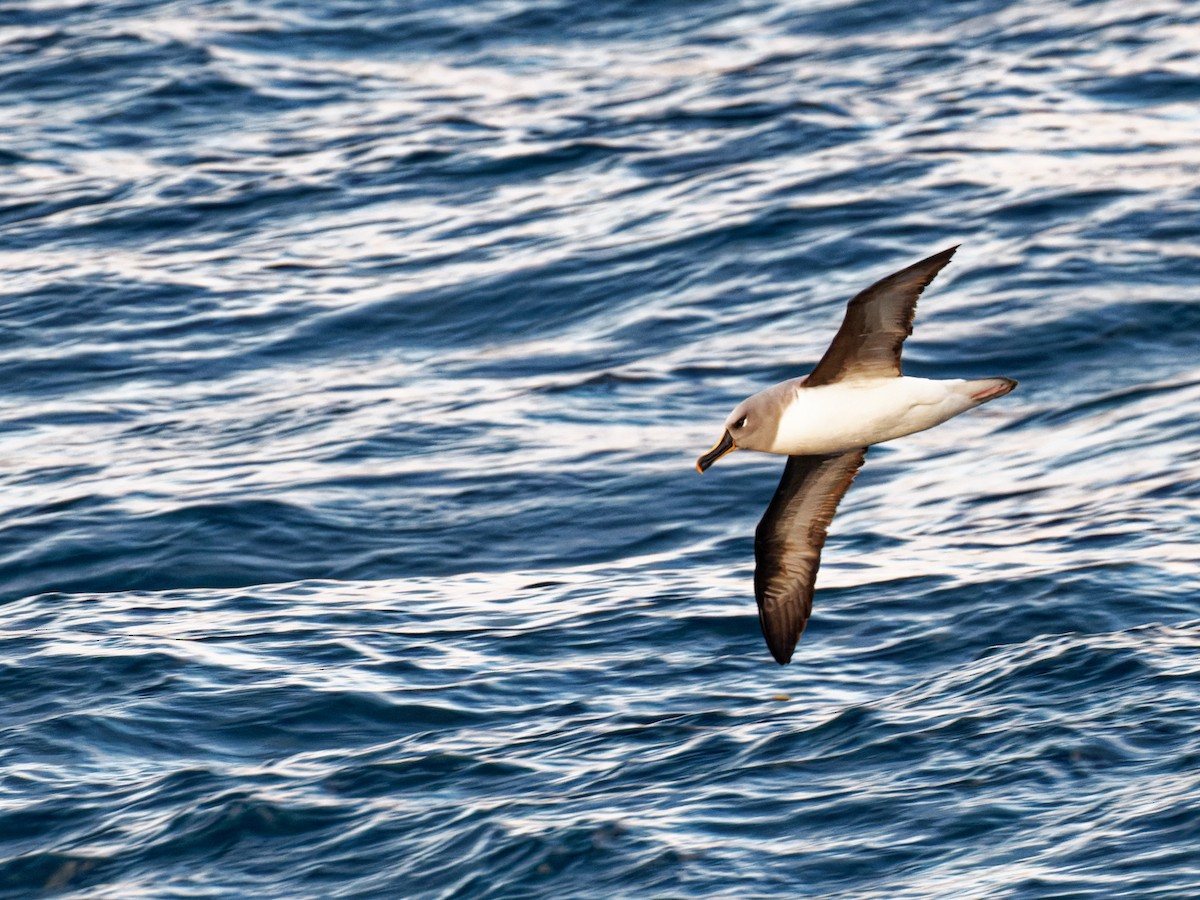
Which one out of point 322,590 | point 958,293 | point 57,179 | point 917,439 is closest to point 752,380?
point 917,439

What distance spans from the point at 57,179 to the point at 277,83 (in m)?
3.33

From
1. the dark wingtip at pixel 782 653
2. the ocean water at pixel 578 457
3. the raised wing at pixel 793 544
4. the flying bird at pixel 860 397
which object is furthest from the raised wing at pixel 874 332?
the ocean water at pixel 578 457

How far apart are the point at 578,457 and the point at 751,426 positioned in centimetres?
573

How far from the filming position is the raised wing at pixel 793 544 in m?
9.97

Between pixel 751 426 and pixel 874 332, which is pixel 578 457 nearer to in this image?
pixel 751 426

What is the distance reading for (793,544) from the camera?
10.1 metres

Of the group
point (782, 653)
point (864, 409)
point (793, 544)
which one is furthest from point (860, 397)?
point (782, 653)

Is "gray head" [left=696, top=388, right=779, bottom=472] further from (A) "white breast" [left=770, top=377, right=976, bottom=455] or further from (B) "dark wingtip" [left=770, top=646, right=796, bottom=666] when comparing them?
(B) "dark wingtip" [left=770, top=646, right=796, bottom=666]

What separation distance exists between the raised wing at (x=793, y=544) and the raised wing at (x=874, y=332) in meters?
1.20

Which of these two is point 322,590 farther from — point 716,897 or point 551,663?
point 716,897

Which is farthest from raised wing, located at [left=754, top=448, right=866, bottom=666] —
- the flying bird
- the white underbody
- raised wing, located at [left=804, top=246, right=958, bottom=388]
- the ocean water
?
raised wing, located at [left=804, top=246, right=958, bottom=388]

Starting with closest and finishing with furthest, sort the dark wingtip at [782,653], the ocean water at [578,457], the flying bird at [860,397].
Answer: the flying bird at [860,397] → the ocean water at [578,457] → the dark wingtip at [782,653]

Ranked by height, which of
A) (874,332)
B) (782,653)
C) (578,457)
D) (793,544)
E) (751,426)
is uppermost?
(874,332)

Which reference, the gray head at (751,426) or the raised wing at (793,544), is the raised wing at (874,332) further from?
the raised wing at (793,544)
